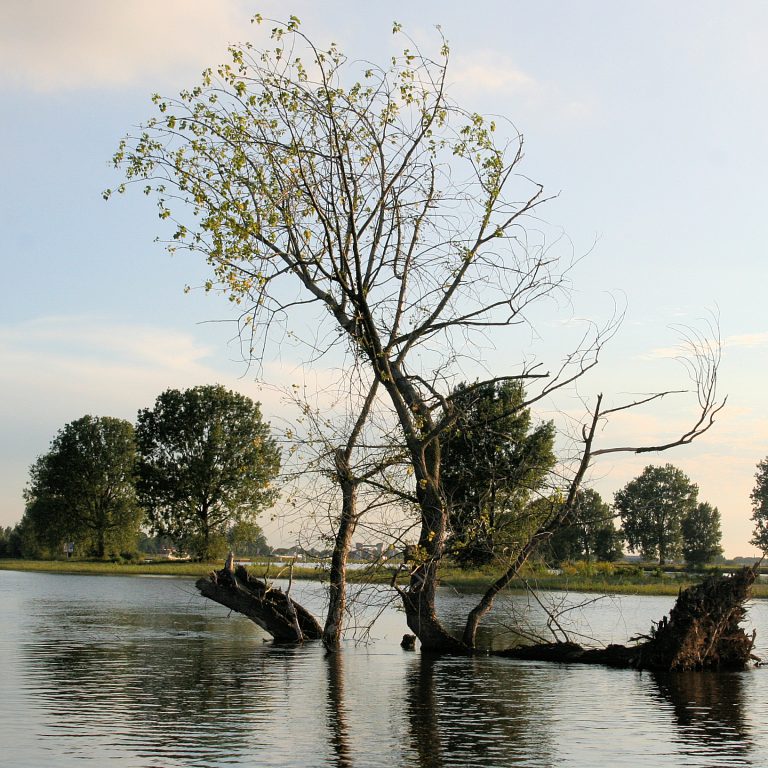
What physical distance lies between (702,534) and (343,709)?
118053mm

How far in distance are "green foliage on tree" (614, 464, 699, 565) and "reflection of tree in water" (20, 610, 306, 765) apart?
10019 centimetres

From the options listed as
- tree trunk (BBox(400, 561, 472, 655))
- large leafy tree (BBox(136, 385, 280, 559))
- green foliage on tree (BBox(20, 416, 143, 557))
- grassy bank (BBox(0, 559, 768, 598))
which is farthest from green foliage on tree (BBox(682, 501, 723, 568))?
tree trunk (BBox(400, 561, 472, 655))

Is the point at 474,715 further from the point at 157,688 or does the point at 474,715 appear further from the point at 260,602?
the point at 260,602

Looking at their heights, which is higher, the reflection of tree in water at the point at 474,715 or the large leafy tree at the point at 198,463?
the large leafy tree at the point at 198,463

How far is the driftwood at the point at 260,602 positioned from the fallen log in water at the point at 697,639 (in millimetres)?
7059

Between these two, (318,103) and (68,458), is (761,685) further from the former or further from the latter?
(68,458)

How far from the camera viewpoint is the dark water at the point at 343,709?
38.1 feet

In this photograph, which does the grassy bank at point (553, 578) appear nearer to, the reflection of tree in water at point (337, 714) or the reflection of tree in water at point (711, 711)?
the reflection of tree in water at point (337, 714)

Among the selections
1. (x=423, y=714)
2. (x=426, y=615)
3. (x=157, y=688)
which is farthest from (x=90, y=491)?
(x=423, y=714)

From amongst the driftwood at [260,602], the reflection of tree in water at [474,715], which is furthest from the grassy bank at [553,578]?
the reflection of tree in water at [474,715]

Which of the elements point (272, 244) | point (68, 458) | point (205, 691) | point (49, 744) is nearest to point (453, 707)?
point (205, 691)

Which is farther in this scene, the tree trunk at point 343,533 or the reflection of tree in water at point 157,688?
the tree trunk at point 343,533

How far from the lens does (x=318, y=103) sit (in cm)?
1986

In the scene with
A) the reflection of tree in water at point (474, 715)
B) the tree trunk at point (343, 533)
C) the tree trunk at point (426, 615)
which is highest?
the tree trunk at point (343, 533)
